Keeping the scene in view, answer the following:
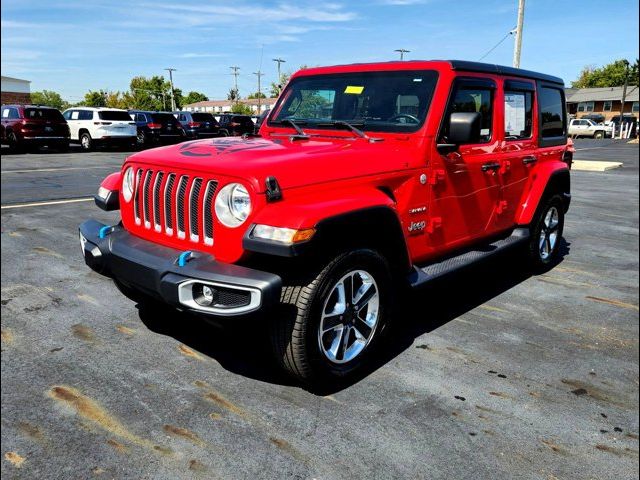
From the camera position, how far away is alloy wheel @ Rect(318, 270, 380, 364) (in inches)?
121

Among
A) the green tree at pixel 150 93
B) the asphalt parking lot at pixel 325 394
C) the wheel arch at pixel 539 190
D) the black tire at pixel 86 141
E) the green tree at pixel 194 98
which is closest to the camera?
the asphalt parking lot at pixel 325 394

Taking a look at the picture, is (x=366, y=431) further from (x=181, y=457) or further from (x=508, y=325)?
(x=508, y=325)

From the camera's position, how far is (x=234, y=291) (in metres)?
2.60

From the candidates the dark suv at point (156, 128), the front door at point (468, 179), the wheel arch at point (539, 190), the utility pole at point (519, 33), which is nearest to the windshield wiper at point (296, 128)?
the front door at point (468, 179)

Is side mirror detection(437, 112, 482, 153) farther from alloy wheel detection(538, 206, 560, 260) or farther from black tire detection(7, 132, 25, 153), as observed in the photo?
black tire detection(7, 132, 25, 153)

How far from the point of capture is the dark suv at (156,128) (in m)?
23.9

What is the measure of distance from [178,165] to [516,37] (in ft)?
60.2

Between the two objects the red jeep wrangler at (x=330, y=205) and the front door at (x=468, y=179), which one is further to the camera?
the front door at (x=468, y=179)

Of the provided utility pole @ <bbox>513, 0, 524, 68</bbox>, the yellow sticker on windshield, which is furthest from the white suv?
the yellow sticker on windshield

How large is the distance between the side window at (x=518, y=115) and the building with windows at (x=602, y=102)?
7371 cm

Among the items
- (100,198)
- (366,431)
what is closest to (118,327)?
(100,198)

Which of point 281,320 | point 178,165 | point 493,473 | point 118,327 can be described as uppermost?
point 178,165

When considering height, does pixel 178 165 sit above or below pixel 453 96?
below

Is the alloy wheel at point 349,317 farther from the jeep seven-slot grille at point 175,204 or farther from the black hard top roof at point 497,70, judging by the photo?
the black hard top roof at point 497,70
